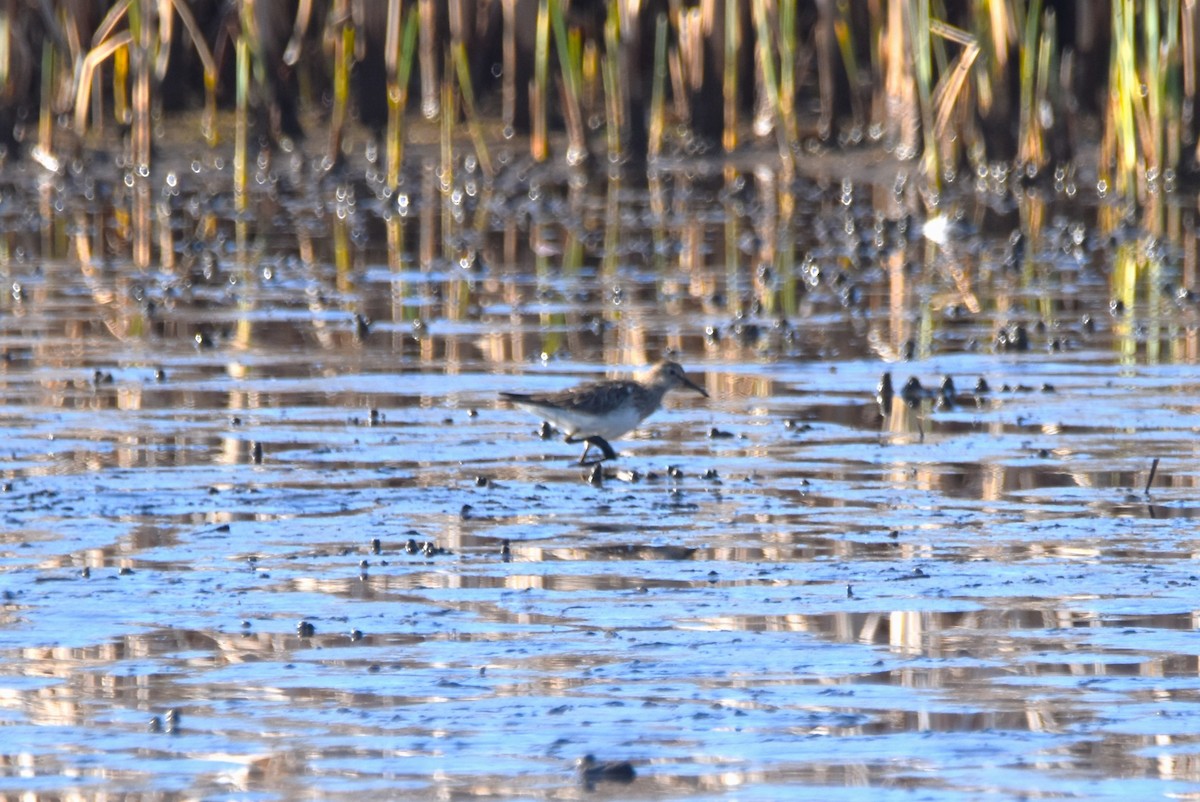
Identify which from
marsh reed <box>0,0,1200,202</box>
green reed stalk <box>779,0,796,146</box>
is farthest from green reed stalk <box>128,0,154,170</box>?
green reed stalk <box>779,0,796,146</box>

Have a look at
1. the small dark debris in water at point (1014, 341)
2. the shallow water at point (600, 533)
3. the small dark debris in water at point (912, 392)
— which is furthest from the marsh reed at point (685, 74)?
the small dark debris in water at point (912, 392)

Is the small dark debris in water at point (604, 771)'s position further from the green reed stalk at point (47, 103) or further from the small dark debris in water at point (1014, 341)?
the green reed stalk at point (47, 103)

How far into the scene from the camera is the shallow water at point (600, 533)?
18.2ft

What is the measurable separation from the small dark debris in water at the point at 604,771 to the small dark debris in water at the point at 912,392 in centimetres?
558

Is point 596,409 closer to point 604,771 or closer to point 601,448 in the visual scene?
point 601,448

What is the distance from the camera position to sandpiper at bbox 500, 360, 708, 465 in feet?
31.0

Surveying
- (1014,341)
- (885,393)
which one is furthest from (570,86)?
(885,393)

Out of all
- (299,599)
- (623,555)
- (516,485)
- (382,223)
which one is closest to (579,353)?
(516,485)

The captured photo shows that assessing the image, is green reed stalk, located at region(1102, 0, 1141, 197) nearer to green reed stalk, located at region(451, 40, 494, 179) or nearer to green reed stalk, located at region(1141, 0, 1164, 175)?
green reed stalk, located at region(1141, 0, 1164, 175)

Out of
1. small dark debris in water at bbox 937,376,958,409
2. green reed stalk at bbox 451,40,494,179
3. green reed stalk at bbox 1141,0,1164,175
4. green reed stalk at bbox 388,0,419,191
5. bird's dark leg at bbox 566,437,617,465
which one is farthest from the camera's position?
green reed stalk at bbox 451,40,494,179

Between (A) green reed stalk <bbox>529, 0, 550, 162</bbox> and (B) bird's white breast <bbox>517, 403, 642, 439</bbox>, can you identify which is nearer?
(B) bird's white breast <bbox>517, 403, 642, 439</bbox>

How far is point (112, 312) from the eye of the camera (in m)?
14.2

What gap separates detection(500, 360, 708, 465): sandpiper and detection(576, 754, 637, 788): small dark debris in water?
4.01 m

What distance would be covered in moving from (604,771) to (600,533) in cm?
288
